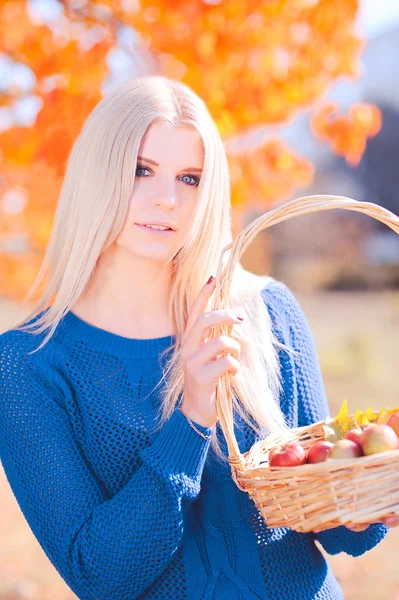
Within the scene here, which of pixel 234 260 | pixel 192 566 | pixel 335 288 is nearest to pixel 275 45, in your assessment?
pixel 234 260

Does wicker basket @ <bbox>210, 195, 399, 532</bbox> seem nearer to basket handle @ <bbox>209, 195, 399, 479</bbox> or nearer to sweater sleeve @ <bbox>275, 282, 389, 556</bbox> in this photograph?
basket handle @ <bbox>209, 195, 399, 479</bbox>

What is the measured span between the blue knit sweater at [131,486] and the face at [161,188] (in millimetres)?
296

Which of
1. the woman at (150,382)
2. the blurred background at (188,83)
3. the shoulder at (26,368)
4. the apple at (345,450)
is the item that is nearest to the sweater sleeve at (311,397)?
the woman at (150,382)

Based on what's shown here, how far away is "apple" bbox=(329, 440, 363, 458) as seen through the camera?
4.51 feet

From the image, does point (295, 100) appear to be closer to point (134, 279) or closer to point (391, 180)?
point (134, 279)

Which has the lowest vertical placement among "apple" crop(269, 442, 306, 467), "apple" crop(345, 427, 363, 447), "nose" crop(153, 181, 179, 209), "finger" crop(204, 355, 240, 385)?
"apple" crop(269, 442, 306, 467)

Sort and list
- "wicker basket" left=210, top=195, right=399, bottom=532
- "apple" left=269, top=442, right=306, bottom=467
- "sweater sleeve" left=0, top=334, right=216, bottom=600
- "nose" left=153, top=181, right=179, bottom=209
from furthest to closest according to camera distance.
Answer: "nose" left=153, top=181, right=179, bottom=209 → "sweater sleeve" left=0, top=334, right=216, bottom=600 → "apple" left=269, top=442, right=306, bottom=467 → "wicker basket" left=210, top=195, right=399, bottom=532

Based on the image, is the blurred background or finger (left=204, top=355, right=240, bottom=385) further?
the blurred background

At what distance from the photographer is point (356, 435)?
1.48 metres

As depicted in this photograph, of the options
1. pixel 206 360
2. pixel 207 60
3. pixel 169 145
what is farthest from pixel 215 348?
pixel 207 60

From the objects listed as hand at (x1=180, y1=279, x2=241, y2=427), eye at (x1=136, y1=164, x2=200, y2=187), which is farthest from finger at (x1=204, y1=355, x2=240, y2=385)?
eye at (x1=136, y1=164, x2=200, y2=187)

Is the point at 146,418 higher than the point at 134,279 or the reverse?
the reverse

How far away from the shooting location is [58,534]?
5.34 ft

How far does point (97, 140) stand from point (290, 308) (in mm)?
732
